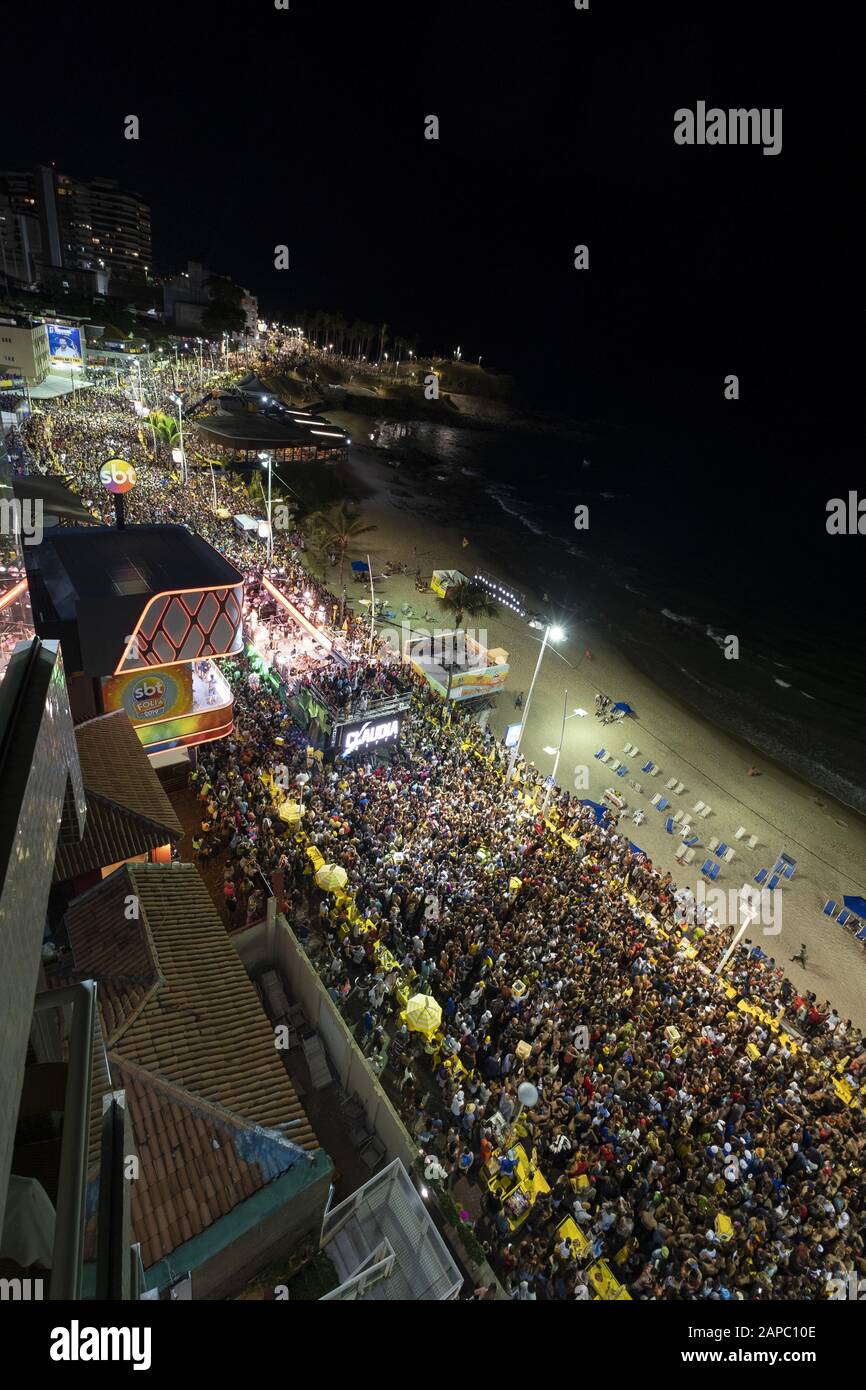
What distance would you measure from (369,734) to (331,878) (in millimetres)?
6685

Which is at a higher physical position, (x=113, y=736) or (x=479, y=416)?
(x=479, y=416)

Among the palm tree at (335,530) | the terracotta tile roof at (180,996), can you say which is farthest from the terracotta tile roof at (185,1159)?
the palm tree at (335,530)

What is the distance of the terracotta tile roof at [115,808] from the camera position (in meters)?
13.0

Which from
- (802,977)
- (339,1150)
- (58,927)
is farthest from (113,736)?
(802,977)

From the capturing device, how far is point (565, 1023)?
571 inches

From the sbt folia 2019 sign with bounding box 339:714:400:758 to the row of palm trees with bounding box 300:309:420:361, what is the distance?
136 metres

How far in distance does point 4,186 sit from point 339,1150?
506 feet

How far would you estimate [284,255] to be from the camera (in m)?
29.5

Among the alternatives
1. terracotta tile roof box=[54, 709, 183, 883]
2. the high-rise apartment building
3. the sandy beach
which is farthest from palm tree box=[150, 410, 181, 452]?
the high-rise apartment building

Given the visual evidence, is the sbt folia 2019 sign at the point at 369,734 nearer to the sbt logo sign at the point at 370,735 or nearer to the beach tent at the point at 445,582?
the sbt logo sign at the point at 370,735

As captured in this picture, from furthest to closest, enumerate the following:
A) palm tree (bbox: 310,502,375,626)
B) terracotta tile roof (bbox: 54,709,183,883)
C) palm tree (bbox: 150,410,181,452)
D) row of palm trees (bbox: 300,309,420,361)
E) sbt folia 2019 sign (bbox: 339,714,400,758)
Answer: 1. row of palm trees (bbox: 300,309,420,361)
2. palm tree (bbox: 150,410,181,452)
3. palm tree (bbox: 310,502,375,626)
4. sbt folia 2019 sign (bbox: 339,714,400,758)
5. terracotta tile roof (bbox: 54,709,183,883)

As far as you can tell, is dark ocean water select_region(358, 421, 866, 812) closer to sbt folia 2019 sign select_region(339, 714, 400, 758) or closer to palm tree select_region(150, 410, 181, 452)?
sbt folia 2019 sign select_region(339, 714, 400, 758)

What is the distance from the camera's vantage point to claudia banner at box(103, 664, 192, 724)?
17047mm

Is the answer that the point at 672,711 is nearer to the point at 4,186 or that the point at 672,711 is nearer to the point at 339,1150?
the point at 339,1150
